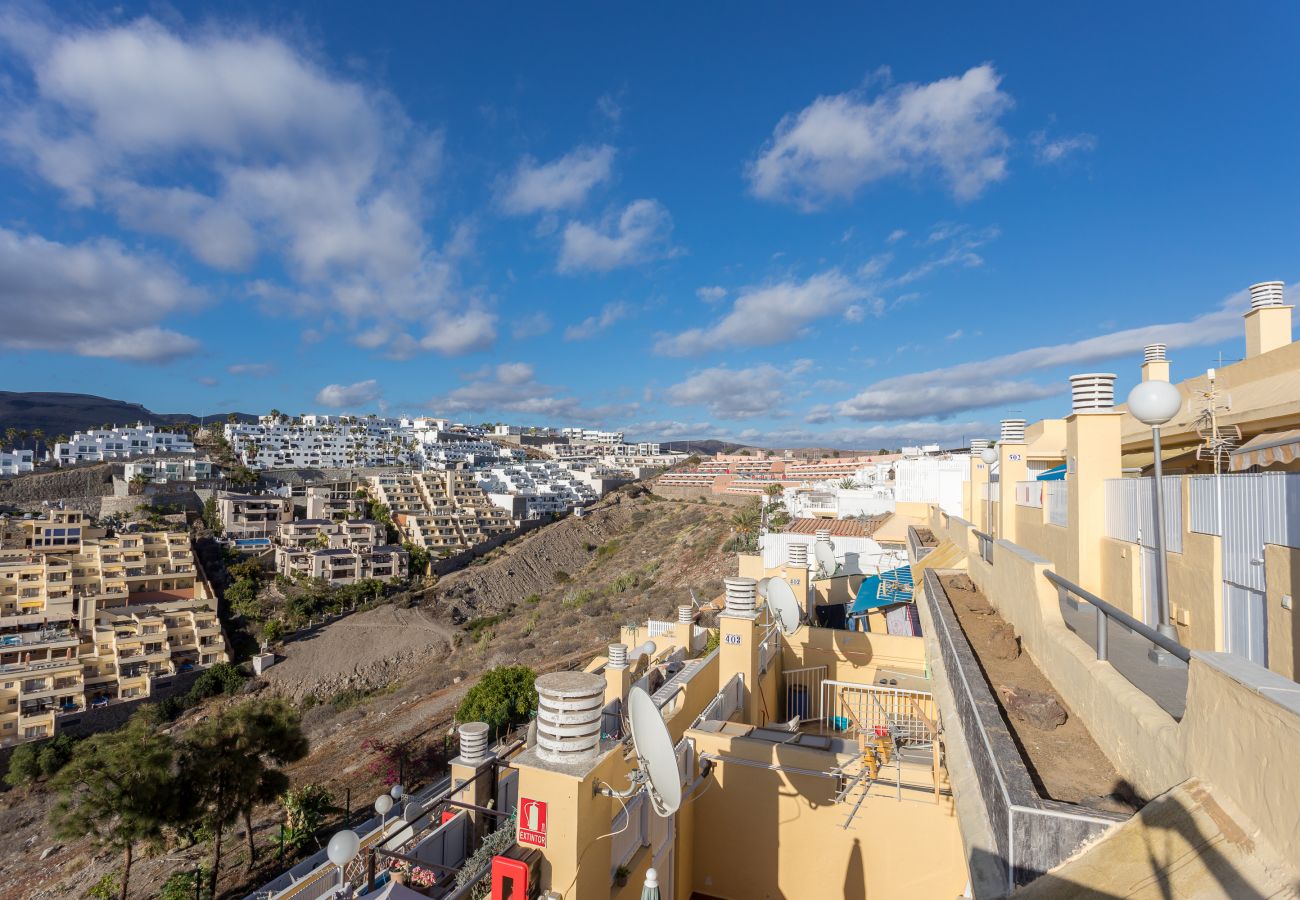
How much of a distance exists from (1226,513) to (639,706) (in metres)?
4.12

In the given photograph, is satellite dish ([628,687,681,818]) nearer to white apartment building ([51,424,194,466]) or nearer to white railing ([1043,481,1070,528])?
white railing ([1043,481,1070,528])

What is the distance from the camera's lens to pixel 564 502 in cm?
5997

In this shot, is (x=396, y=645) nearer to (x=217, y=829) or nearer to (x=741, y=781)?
(x=217, y=829)

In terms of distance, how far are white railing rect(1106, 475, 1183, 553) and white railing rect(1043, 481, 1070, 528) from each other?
26.4 inches

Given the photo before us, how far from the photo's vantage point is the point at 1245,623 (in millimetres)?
4051

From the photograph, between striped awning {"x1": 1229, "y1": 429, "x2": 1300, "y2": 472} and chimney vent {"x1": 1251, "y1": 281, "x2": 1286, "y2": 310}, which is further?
chimney vent {"x1": 1251, "y1": 281, "x2": 1286, "y2": 310}

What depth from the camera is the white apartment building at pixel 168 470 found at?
5134 centimetres

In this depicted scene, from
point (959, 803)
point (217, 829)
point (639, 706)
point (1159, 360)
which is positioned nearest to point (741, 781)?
point (639, 706)

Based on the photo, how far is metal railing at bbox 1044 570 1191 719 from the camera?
8.33 feet

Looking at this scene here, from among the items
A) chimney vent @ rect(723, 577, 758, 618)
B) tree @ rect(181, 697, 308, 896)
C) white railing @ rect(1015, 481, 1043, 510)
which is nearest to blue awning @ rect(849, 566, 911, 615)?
white railing @ rect(1015, 481, 1043, 510)

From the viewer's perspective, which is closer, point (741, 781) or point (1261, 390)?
point (741, 781)

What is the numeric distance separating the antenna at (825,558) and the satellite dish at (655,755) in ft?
34.8

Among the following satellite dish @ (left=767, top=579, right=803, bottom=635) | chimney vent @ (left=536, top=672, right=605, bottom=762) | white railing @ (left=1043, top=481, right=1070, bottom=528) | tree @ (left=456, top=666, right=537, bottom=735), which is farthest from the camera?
tree @ (left=456, top=666, right=537, bottom=735)

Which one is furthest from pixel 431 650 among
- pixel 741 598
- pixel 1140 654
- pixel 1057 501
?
pixel 1140 654
